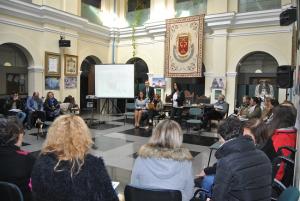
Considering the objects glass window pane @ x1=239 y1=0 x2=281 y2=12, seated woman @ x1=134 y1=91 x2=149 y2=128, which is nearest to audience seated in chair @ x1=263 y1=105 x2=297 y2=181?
seated woman @ x1=134 y1=91 x2=149 y2=128

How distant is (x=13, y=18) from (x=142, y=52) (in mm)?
5263

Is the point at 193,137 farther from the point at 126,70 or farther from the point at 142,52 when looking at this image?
the point at 142,52

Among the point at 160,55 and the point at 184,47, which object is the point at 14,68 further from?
the point at 184,47

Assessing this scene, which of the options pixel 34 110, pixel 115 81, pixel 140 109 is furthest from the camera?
pixel 115 81

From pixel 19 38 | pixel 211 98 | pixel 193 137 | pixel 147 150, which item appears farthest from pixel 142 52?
pixel 147 150

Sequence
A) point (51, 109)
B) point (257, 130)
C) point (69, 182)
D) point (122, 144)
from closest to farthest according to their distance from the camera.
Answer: point (69, 182)
point (257, 130)
point (122, 144)
point (51, 109)

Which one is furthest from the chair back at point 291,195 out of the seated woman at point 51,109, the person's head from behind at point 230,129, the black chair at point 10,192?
the seated woman at point 51,109

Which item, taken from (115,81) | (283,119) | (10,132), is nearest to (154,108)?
(115,81)

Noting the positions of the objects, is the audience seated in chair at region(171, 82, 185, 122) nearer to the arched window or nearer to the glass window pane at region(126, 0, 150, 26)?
the glass window pane at region(126, 0, 150, 26)

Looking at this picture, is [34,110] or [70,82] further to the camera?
[70,82]

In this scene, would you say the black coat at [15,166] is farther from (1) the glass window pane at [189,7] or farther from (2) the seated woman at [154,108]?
(1) the glass window pane at [189,7]

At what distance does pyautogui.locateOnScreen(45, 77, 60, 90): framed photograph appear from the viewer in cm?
954

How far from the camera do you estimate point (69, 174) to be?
4.99 feet

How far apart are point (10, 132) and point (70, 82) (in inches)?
Result: 342
